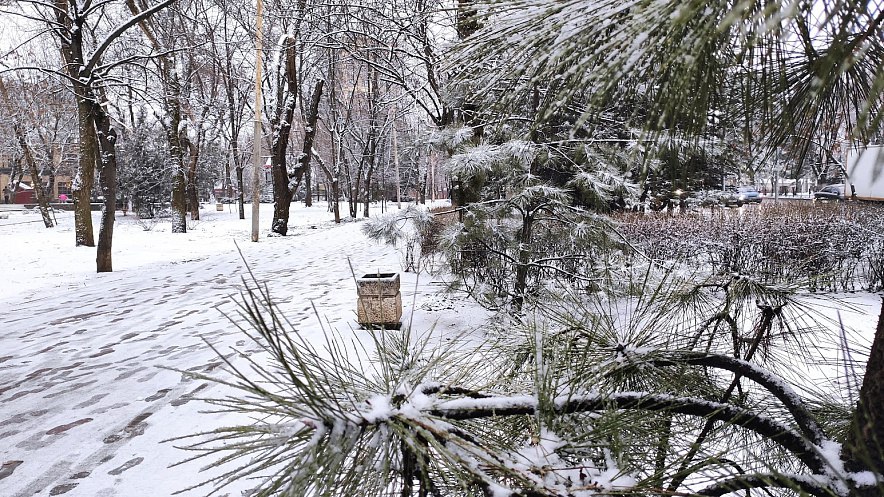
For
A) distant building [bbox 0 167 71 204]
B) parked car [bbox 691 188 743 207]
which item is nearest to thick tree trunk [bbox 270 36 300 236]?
parked car [bbox 691 188 743 207]

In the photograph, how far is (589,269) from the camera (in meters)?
5.38

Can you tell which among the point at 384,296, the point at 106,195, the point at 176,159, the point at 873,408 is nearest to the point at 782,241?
the point at 384,296

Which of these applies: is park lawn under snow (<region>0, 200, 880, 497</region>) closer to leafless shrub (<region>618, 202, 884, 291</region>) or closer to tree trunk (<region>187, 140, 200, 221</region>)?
leafless shrub (<region>618, 202, 884, 291</region>)

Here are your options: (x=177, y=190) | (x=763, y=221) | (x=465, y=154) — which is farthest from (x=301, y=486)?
(x=177, y=190)

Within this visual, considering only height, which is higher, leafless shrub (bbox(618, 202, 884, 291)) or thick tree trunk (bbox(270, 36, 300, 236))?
thick tree trunk (bbox(270, 36, 300, 236))

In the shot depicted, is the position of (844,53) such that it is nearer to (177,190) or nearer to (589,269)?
(589,269)

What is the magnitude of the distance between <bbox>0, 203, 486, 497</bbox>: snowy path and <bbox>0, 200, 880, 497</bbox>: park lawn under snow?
15 millimetres

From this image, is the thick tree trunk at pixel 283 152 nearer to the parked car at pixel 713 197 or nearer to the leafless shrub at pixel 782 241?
the leafless shrub at pixel 782 241

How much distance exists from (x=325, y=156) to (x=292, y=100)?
2354 cm

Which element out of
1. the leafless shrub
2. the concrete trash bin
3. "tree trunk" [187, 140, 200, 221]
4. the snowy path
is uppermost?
"tree trunk" [187, 140, 200, 221]

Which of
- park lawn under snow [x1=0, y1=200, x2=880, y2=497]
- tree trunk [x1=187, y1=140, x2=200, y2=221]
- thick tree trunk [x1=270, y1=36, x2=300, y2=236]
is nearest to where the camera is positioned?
park lawn under snow [x1=0, y1=200, x2=880, y2=497]

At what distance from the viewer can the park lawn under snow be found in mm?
3281

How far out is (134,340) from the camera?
6.06 metres

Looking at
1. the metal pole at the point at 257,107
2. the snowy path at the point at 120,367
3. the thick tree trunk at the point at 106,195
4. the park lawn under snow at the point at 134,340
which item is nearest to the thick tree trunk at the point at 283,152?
the metal pole at the point at 257,107
